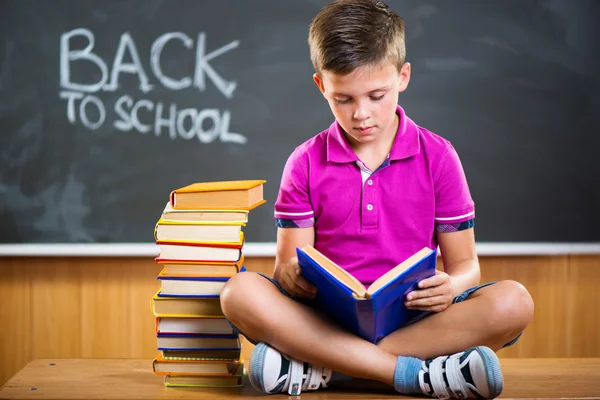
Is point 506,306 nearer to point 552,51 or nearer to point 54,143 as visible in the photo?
point 552,51

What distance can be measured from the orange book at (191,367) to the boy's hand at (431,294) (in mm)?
389

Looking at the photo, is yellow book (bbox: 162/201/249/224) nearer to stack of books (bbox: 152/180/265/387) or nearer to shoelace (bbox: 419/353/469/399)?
stack of books (bbox: 152/180/265/387)

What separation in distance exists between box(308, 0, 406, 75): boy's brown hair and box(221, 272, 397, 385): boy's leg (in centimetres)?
41

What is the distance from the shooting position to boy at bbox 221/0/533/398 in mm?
1271

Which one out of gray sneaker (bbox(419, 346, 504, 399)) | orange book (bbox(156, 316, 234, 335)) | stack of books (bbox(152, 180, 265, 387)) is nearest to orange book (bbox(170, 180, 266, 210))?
stack of books (bbox(152, 180, 265, 387))

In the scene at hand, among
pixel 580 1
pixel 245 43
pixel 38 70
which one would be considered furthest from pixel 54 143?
pixel 580 1

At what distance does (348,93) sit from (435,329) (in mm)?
436

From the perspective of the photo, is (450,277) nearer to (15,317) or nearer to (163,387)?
(163,387)

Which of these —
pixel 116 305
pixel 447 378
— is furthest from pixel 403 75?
pixel 116 305

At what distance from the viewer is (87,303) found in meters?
1.98

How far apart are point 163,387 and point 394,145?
25.0 inches

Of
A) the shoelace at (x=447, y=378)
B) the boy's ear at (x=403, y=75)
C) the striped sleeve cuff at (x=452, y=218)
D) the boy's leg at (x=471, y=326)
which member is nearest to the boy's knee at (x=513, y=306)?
the boy's leg at (x=471, y=326)

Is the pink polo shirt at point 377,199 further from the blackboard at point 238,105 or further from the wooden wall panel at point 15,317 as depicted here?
the wooden wall panel at point 15,317

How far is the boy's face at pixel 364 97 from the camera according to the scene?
131cm
